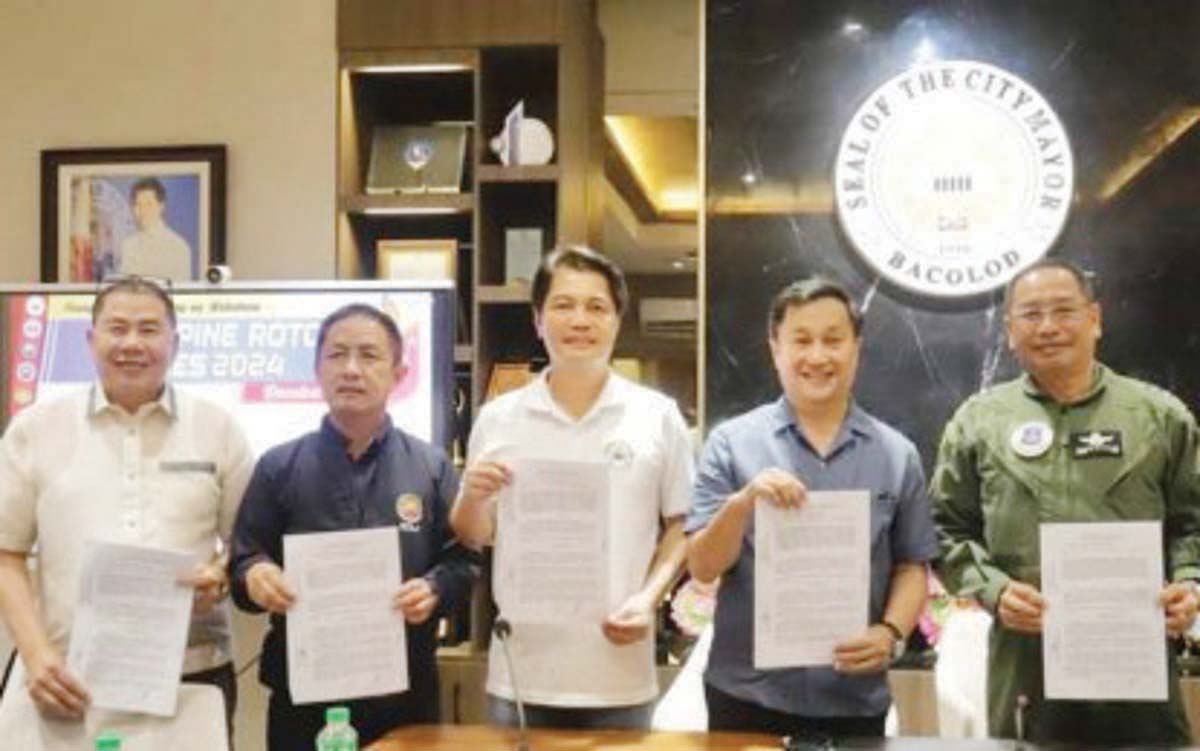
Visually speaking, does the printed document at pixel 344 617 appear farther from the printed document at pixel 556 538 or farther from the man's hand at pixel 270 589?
the printed document at pixel 556 538

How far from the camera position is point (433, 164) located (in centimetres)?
421

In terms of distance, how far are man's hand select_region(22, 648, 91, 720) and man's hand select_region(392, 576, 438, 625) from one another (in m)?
0.60

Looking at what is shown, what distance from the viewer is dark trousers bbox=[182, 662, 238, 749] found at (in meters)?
2.57

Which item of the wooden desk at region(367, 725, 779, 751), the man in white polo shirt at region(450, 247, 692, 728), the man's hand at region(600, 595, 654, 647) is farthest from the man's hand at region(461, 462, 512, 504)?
the wooden desk at region(367, 725, 779, 751)

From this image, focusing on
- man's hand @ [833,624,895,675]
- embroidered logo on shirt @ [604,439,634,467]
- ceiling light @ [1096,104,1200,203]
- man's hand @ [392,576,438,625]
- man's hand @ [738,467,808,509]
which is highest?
ceiling light @ [1096,104,1200,203]

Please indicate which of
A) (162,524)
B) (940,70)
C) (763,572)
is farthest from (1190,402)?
(162,524)

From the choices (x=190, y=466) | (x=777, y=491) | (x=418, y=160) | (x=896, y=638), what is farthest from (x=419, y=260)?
(x=896, y=638)

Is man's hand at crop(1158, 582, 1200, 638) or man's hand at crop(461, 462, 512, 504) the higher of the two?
man's hand at crop(461, 462, 512, 504)

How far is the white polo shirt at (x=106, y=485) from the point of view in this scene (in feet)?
8.07

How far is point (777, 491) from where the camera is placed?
2.16 meters

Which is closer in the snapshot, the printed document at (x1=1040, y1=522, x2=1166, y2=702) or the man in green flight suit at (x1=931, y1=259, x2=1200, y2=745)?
the printed document at (x1=1040, y1=522, x2=1166, y2=702)

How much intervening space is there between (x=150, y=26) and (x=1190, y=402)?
3407 millimetres

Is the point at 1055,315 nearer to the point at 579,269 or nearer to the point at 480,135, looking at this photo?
the point at 579,269

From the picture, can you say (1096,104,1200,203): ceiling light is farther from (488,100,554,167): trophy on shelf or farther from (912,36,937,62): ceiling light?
(488,100,554,167): trophy on shelf
